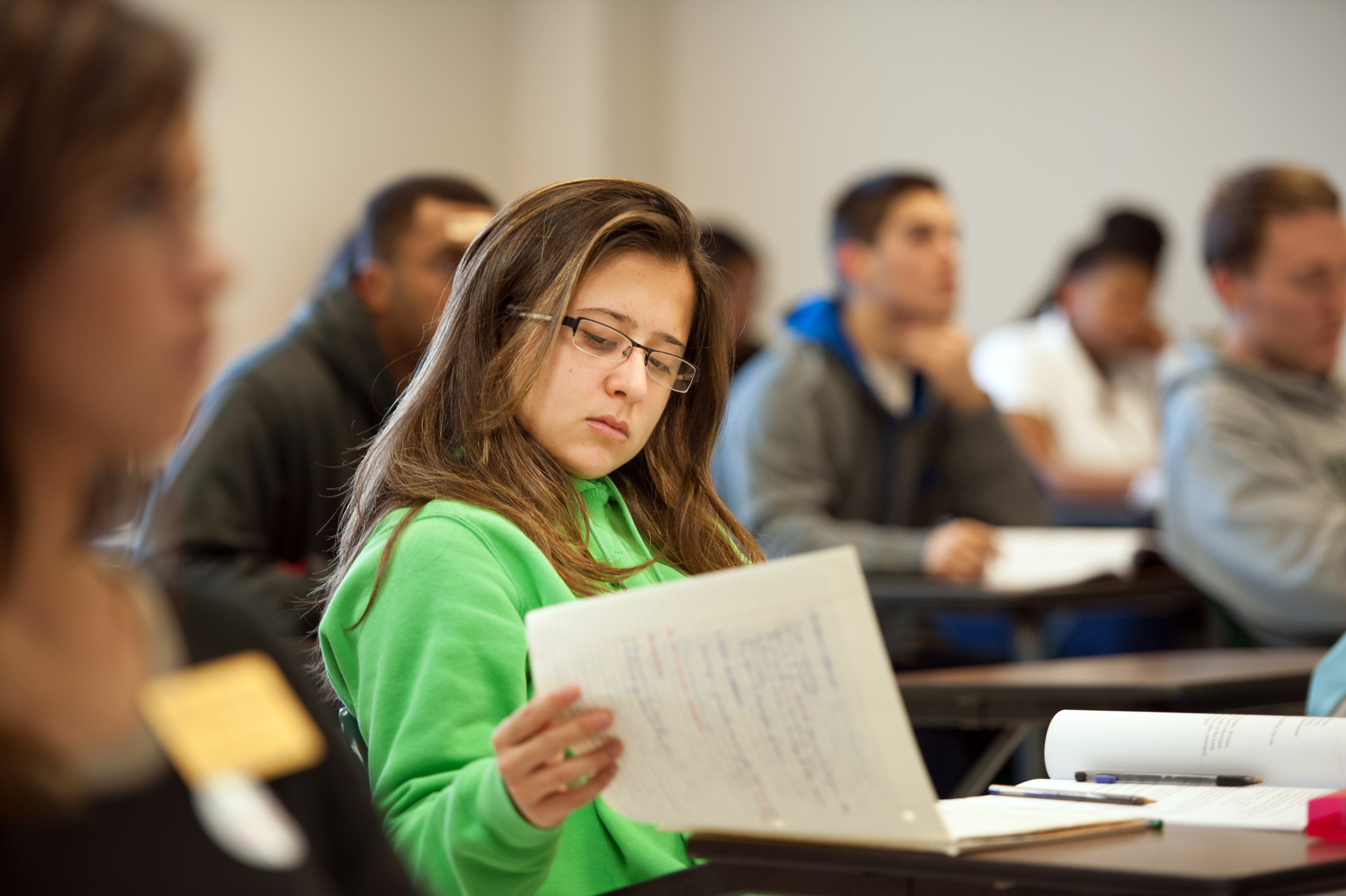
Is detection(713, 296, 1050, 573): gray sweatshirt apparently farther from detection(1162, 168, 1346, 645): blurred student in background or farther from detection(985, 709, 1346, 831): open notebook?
detection(985, 709, 1346, 831): open notebook

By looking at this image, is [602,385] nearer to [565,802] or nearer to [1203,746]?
[565,802]

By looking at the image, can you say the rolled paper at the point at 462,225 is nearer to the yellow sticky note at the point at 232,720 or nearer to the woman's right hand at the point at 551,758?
the woman's right hand at the point at 551,758

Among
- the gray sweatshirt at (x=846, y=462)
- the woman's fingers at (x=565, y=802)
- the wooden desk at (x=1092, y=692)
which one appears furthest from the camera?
the gray sweatshirt at (x=846, y=462)

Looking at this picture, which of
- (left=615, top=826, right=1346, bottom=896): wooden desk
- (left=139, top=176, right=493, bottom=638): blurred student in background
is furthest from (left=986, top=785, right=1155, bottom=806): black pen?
(left=139, top=176, right=493, bottom=638): blurred student in background

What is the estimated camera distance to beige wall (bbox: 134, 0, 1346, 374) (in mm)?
5473

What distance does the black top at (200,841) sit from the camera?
63 cm

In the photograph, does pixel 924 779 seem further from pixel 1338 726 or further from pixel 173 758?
pixel 1338 726

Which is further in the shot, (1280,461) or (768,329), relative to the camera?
(768,329)

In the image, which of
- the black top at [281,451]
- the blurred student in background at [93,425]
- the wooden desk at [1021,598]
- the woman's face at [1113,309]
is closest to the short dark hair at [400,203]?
the black top at [281,451]

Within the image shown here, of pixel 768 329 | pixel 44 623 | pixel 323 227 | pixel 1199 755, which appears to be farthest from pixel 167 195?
pixel 768 329

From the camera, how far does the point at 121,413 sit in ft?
2.10

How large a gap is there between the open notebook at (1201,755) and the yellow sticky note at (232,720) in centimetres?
68

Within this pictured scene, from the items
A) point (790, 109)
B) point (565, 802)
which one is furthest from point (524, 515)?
point (790, 109)

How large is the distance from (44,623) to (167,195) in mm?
210
